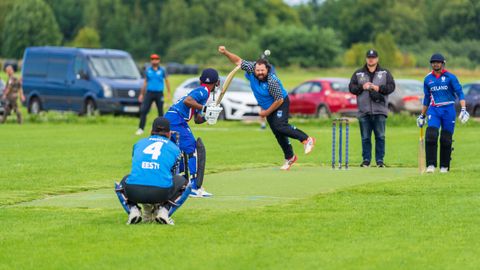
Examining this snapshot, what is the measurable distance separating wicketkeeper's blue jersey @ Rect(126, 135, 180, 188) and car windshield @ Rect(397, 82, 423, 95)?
3050 centimetres

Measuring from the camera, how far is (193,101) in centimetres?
1606

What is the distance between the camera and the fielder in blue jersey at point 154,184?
1293cm

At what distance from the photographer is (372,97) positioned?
829 inches

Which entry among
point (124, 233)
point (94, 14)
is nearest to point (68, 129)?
point (124, 233)

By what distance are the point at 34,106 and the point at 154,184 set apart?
99.7 feet

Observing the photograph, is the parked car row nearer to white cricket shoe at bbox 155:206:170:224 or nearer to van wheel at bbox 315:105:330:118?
van wheel at bbox 315:105:330:118

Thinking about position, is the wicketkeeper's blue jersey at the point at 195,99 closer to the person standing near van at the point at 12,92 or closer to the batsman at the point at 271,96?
the batsman at the point at 271,96

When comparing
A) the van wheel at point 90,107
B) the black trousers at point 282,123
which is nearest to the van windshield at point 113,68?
the van wheel at point 90,107

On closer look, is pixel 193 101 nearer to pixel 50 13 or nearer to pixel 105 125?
pixel 105 125

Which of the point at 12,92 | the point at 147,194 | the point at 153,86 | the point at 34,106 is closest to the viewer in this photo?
the point at 147,194

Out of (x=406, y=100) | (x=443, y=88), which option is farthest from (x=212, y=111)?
(x=406, y=100)

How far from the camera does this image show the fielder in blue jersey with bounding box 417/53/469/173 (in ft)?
63.9

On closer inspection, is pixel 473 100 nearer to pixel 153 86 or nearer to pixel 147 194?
pixel 153 86

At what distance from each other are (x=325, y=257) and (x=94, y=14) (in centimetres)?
14513
